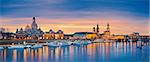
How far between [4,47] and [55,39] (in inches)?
235

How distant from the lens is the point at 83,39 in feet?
72.1

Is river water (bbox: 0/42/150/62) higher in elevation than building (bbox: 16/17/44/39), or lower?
lower

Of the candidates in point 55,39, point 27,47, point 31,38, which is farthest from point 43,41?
point 27,47

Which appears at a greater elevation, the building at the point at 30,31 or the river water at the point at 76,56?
the building at the point at 30,31

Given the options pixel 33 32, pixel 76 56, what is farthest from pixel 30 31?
pixel 76 56

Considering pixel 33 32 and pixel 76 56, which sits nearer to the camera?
pixel 76 56

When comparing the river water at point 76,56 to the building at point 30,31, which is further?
the building at point 30,31

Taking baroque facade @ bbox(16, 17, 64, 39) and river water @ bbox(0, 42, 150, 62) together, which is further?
baroque facade @ bbox(16, 17, 64, 39)

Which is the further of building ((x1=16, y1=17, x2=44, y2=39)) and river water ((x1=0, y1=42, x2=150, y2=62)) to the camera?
building ((x1=16, y1=17, x2=44, y2=39))

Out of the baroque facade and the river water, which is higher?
the baroque facade

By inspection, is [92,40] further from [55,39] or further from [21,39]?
[21,39]

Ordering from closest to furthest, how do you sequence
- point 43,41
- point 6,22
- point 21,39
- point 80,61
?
point 6,22
point 80,61
point 21,39
point 43,41

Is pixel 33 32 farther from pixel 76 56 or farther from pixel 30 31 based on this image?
pixel 76 56

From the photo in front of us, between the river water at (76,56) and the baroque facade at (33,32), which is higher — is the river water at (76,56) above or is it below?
below
